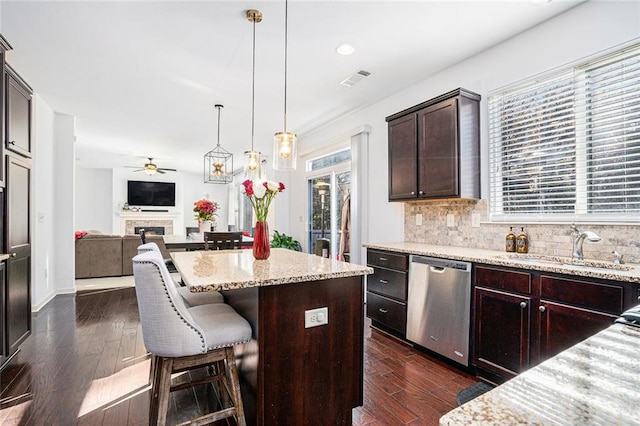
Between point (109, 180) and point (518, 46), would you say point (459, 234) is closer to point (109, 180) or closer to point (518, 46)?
point (518, 46)

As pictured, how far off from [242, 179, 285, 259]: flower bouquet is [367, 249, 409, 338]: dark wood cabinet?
1366 mm

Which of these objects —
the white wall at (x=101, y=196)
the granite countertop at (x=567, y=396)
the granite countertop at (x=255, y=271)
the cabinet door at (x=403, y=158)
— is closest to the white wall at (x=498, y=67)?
the cabinet door at (x=403, y=158)

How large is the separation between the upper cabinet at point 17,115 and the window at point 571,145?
13.2 ft

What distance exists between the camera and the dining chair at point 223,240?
11.8 ft

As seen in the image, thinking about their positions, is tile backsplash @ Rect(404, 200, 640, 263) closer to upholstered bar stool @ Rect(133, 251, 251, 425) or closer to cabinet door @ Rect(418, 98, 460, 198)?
cabinet door @ Rect(418, 98, 460, 198)

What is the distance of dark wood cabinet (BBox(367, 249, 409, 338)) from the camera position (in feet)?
9.97

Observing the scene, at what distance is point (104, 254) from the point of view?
6.05 m

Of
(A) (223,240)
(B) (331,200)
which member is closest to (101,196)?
(B) (331,200)

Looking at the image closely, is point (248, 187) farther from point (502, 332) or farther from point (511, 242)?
point (511, 242)

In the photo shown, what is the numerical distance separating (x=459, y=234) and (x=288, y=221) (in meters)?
4.07

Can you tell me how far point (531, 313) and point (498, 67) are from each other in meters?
2.10

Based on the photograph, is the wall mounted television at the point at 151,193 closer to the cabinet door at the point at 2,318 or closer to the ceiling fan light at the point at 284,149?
the cabinet door at the point at 2,318

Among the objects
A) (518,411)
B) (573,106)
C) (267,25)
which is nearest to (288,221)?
(267,25)

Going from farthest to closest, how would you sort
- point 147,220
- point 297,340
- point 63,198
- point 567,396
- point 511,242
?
point 147,220, point 63,198, point 511,242, point 297,340, point 567,396
